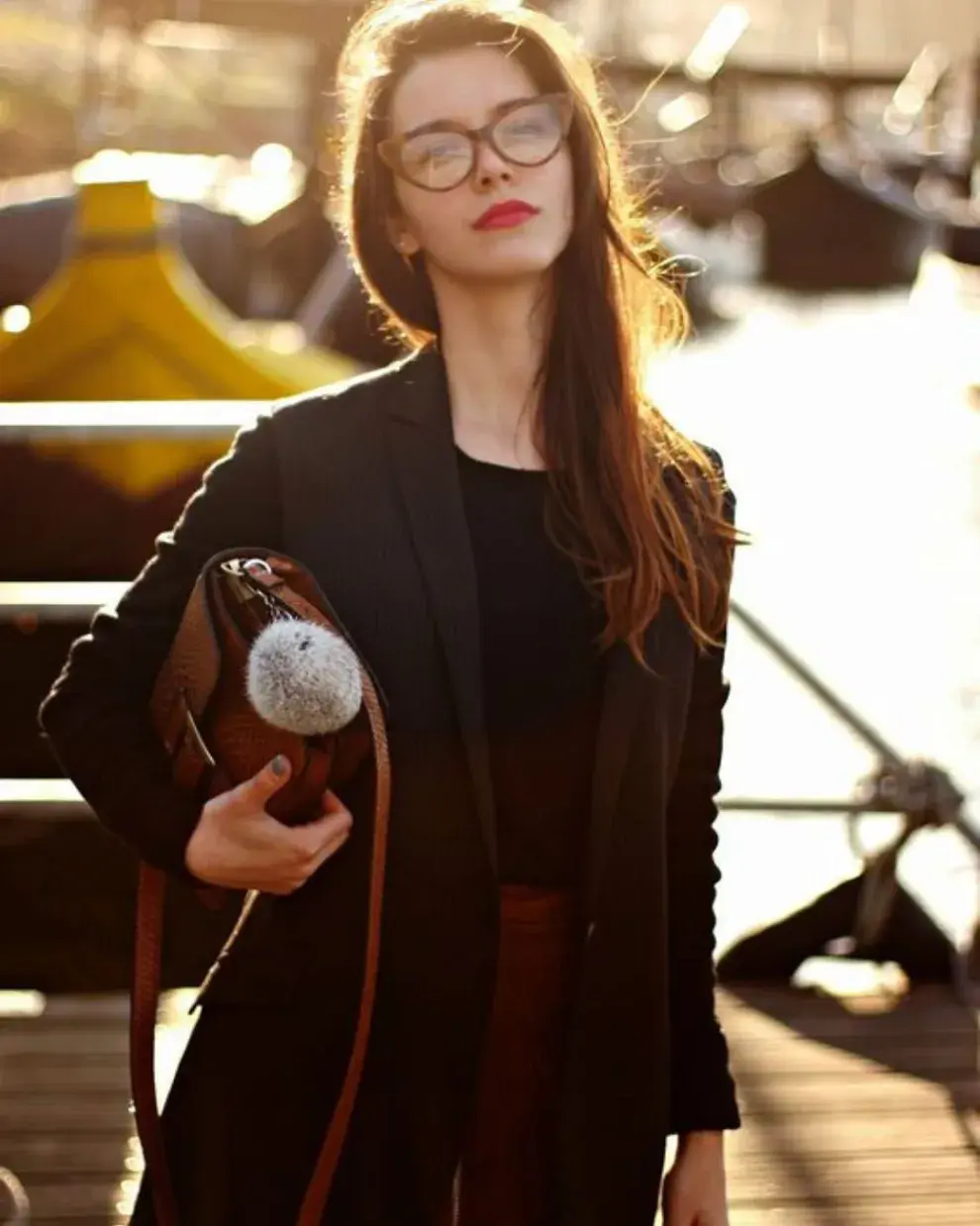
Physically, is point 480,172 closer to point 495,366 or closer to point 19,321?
point 495,366

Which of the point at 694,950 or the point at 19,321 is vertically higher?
the point at 19,321

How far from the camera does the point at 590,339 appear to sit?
2.25 metres

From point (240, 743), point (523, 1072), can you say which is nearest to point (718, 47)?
point (523, 1072)

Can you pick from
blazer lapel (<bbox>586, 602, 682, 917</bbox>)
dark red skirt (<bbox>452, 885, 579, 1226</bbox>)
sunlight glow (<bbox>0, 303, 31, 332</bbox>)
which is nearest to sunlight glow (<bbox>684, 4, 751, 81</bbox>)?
sunlight glow (<bbox>0, 303, 31, 332</bbox>)

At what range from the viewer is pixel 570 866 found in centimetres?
212

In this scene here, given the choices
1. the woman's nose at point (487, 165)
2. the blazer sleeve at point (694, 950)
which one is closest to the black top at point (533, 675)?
the blazer sleeve at point (694, 950)

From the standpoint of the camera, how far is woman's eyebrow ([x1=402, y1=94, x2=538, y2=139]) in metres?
2.14

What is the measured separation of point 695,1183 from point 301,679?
77 cm

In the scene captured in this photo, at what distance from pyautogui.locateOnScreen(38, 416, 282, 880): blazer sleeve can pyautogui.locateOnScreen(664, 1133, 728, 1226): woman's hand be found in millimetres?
617

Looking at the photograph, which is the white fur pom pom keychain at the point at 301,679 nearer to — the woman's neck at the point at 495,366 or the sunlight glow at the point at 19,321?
the woman's neck at the point at 495,366

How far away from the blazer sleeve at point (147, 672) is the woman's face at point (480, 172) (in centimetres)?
26

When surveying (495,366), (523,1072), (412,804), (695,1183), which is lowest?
(695,1183)

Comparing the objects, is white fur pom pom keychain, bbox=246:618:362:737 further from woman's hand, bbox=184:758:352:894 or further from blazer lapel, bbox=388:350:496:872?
blazer lapel, bbox=388:350:496:872

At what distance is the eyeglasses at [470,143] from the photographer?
2.13 m
